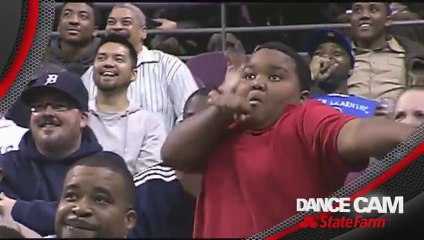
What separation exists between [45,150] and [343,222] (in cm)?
93

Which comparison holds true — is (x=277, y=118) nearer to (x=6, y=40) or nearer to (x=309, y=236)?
(x=309, y=236)

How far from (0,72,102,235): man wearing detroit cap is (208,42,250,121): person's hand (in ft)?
1.29

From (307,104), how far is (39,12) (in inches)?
34.2

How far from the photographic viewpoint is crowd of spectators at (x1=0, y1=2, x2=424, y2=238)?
2539 millimetres

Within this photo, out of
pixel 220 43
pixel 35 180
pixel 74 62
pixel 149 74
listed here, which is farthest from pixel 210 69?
pixel 35 180

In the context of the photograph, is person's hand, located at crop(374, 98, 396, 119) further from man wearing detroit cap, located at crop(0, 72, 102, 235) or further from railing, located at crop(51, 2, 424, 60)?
man wearing detroit cap, located at crop(0, 72, 102, 235)

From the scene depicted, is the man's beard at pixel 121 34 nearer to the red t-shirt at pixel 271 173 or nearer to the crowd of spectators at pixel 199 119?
the crowd of spectators at pixel 199 119

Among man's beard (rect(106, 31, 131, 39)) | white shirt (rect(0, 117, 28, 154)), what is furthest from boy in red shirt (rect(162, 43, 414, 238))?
white shirt (rect(0, 117, 28, 154))

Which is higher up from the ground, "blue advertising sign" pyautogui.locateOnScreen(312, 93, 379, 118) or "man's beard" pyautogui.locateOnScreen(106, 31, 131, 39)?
"man's beard" pyautogui.locateOnScreen(106, 31, 131, 39)

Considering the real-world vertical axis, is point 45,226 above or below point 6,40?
below

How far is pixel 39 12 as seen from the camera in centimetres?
262

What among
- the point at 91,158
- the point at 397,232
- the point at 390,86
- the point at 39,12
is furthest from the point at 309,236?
the point at 39,12

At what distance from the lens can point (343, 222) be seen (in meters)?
2.55

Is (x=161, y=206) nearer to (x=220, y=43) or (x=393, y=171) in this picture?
(x=220, y=43)
